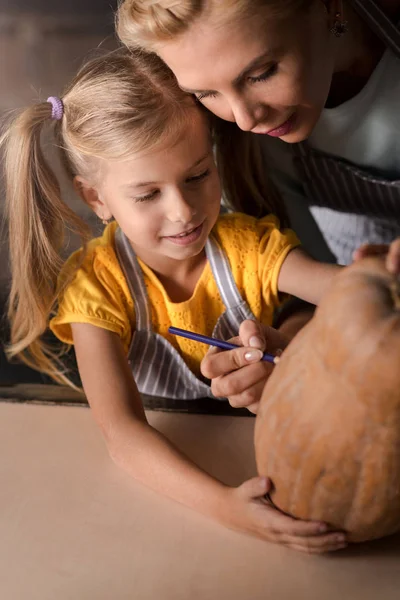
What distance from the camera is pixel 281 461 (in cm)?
63

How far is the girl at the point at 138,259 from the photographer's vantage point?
855mm

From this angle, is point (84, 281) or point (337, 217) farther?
point (337, 217)

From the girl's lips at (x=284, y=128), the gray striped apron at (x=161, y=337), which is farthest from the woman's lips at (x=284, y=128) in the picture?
the gray striped apron at (x=161, y=337)

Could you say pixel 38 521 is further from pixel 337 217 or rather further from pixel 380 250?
pixel 337 217

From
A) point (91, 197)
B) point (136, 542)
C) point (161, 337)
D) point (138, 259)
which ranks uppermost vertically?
point (91, 197)

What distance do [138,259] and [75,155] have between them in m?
0.17

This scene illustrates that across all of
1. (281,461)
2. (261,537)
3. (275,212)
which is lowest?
(261,537)

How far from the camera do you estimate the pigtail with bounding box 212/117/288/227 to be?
101cm

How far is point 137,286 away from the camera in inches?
39.6

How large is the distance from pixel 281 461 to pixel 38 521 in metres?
0.30

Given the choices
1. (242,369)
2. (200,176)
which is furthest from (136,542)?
(200,176)

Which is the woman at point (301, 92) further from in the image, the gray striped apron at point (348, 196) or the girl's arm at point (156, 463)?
the girl's arm at point (156, 463)

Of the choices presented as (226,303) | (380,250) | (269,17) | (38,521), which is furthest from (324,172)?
(38,521)

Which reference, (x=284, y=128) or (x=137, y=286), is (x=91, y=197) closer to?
(x=137, y=286)
